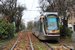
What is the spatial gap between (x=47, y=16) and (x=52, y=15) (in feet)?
1.86

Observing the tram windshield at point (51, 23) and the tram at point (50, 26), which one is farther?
the tram windshield at point (51, 23)

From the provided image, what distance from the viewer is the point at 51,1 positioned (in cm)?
1675

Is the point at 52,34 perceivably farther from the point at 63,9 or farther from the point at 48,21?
the point at 63,9

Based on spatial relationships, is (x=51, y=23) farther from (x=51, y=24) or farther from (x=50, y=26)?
(x=50, y=26)

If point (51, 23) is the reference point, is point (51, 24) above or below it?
below

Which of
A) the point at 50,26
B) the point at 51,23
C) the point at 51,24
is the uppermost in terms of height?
the point at 51,23

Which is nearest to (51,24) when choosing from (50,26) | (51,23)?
(51,23)

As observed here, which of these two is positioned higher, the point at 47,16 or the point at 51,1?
the point at 51,1

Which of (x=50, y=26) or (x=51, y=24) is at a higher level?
(x=51, y=24)

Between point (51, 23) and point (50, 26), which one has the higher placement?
point (51, 23)

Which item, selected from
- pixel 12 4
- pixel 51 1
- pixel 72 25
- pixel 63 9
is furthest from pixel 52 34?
pixel 72 25

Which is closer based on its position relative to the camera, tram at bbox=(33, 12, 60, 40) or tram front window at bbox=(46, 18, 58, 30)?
tram at bbox=(33, 12, 60, 40)

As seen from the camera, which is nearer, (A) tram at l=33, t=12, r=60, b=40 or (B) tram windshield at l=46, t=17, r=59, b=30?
(A) tram at l=33, t=12, r=60, b=40

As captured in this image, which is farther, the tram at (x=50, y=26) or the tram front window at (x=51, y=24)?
the tram front window at (x=51, y=24)
